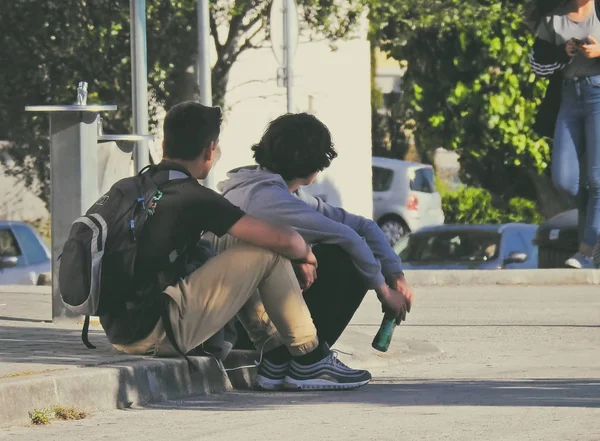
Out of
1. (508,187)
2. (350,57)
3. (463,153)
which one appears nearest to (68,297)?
(350,57)

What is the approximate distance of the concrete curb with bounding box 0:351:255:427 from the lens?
19.9 ft

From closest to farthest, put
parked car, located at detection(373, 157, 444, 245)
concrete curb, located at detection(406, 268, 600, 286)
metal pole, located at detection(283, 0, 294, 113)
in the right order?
concrete curb, located at detection(406, 268, 600, 286) → metal pole, located at detection(283, 0, 294, 113) → parked car, located at detection(373, 157, 444, 245)

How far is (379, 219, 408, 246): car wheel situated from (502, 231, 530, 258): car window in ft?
34.9

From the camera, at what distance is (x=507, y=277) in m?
14.7

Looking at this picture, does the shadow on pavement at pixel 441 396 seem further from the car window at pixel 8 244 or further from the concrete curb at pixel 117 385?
the car window at pixel 8 244

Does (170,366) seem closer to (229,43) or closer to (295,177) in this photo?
(295,177)

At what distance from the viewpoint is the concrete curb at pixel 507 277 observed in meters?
14.5

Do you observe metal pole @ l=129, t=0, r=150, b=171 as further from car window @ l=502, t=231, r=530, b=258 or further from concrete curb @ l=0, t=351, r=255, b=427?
car window @ l=502, t=231, r=530, b=258

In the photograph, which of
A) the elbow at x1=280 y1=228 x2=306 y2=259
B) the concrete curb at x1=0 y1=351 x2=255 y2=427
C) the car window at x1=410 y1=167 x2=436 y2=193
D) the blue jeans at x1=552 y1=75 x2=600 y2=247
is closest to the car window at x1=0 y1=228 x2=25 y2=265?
the concrete curb at x1=0 y1=351 x2=255 y2=427

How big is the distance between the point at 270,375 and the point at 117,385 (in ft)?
3.07

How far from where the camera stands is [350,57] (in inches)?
1104

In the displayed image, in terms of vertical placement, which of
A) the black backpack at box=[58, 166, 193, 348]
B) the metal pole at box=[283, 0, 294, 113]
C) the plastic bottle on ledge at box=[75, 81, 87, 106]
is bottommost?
the black backpack at box=[58, 166, 193, 348]

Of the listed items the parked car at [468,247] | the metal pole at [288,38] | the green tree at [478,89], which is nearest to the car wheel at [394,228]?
the green tree at [478,89]

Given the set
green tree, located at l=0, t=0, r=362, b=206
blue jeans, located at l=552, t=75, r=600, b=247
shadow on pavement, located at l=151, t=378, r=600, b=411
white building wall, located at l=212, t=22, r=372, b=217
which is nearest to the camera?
shadow on pavement, located at l=151, t=378, r=600, b=411
